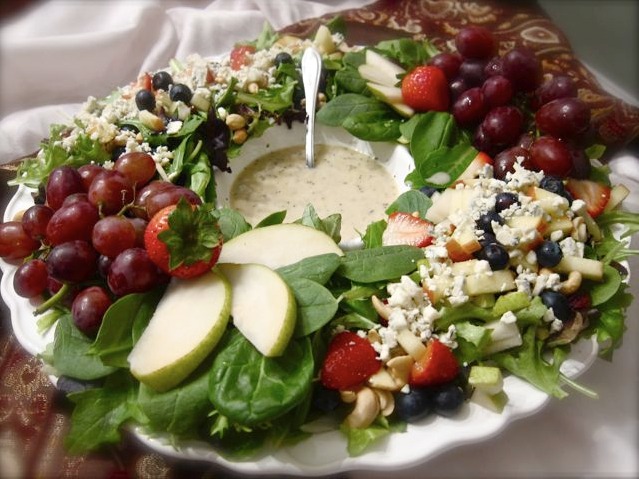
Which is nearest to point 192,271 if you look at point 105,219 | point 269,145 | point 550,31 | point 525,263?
point 105,219

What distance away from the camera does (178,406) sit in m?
1.17

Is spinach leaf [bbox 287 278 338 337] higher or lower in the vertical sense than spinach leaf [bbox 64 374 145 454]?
higher

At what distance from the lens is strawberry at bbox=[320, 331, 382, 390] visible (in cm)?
123

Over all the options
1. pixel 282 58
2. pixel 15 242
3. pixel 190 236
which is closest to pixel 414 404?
pixel 190 236

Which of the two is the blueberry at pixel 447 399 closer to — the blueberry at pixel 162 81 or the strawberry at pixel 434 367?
the strawberry at pixel 434 367

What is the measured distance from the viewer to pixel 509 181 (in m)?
1.55

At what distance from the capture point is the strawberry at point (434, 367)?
4.04ft

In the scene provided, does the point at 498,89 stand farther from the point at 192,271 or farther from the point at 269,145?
the point at 192,271

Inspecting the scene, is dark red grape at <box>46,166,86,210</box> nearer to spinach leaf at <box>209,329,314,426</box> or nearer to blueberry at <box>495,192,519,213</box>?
spinach leaf at <box>209,329,314,426</box>

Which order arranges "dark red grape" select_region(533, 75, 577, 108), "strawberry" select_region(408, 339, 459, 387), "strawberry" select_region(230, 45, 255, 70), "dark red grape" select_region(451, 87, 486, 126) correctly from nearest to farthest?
"strawberry" select_region(408, 339, 459, 387)
"dark red grape" select_region(533, 75, 577, 108)
"dark red grape" select_region(451, 87, 486, 126)
"strawberry" select_region(230, 45, 255, 70)

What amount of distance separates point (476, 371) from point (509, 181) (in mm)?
524


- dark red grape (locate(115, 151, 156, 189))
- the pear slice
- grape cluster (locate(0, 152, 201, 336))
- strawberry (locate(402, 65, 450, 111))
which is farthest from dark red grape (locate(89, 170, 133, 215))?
strawberry (locate(402, 65, 450, 111))

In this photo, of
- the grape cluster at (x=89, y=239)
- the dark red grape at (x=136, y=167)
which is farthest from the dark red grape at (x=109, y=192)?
the dark red grape at (x=136, y=167)

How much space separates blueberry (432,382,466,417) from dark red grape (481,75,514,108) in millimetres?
913
